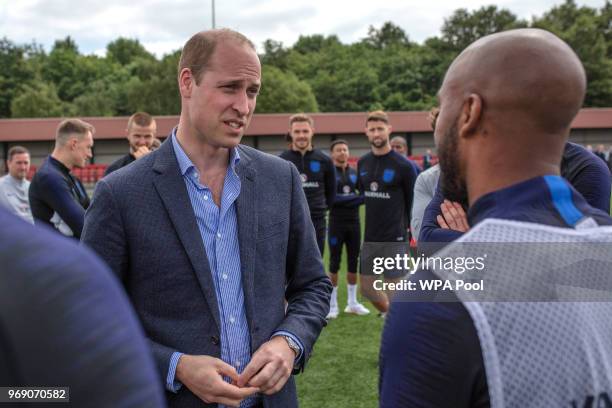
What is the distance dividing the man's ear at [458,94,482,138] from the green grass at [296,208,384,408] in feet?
14.2

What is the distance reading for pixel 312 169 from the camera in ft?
26.8

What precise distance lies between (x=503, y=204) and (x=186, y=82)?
1432mm

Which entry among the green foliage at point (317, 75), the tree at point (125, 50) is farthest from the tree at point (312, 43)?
the tree at point (125, 50)

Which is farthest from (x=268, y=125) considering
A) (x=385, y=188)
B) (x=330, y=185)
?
(x=385, y=188)

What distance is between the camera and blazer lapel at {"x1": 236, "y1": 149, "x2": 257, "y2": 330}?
2102 mm

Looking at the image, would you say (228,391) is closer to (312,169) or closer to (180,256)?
(180,256)

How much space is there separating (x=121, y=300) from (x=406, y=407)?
→ 534 mm

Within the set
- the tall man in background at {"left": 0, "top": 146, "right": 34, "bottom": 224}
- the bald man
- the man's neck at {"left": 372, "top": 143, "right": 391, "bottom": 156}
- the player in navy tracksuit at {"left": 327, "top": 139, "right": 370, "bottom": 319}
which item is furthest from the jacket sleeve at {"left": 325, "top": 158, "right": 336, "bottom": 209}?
the bald man

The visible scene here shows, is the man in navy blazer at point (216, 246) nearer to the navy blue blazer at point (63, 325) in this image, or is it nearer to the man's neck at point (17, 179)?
the navy blue blazer at point (63, 325)

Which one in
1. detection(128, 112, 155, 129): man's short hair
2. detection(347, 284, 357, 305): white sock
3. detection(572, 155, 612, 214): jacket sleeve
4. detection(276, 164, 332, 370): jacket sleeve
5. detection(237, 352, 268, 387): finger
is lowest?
detection(347, 284, 357, 305): white sock

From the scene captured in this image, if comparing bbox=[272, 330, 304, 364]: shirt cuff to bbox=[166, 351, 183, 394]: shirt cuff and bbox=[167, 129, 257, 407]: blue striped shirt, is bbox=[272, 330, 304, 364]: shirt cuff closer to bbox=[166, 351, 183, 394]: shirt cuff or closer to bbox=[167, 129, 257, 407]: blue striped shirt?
bbox=[167, 129, 257, 407]: blue striped shirt

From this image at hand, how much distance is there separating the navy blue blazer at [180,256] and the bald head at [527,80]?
1107 mm

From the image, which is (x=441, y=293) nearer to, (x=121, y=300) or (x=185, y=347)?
(x=121, y=300)

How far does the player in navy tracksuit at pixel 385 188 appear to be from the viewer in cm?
731
